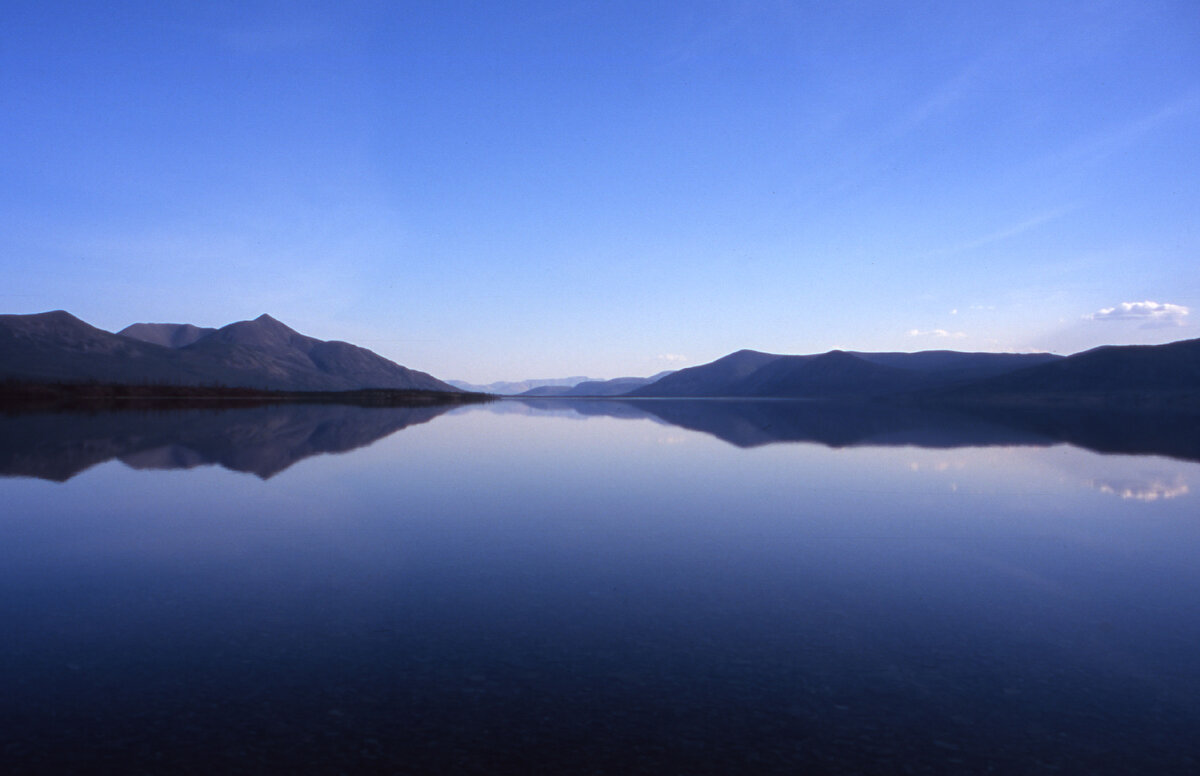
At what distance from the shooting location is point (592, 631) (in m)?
8.88

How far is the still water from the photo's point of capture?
20.1 ft

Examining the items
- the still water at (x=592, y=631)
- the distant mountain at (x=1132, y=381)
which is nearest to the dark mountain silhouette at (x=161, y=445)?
the still water at (x=592, y=631)

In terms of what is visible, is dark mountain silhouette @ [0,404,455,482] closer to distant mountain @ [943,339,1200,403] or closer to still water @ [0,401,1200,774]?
still water @ [0,401,1200,774]

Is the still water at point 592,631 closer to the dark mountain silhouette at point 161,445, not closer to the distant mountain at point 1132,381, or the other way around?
the dark mountain silhouette at point 161,445

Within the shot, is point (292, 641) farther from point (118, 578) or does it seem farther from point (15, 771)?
point (118, 578)

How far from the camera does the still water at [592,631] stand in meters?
6.14

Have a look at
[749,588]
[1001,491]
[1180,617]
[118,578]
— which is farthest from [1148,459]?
[118,578]

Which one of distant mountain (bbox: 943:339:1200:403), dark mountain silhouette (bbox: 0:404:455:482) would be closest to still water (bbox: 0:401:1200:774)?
dark mountain silhouette (bbox: 0:404:455:482)

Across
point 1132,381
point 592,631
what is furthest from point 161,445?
point 1132,381

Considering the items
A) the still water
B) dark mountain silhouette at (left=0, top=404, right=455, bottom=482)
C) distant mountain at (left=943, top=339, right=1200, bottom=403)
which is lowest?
the still water

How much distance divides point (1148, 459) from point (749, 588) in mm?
32291

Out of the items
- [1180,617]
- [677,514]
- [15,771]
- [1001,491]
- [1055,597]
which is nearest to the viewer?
[15,771]

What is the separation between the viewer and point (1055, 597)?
35.8 feet

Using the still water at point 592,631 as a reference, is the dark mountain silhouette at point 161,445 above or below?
above
